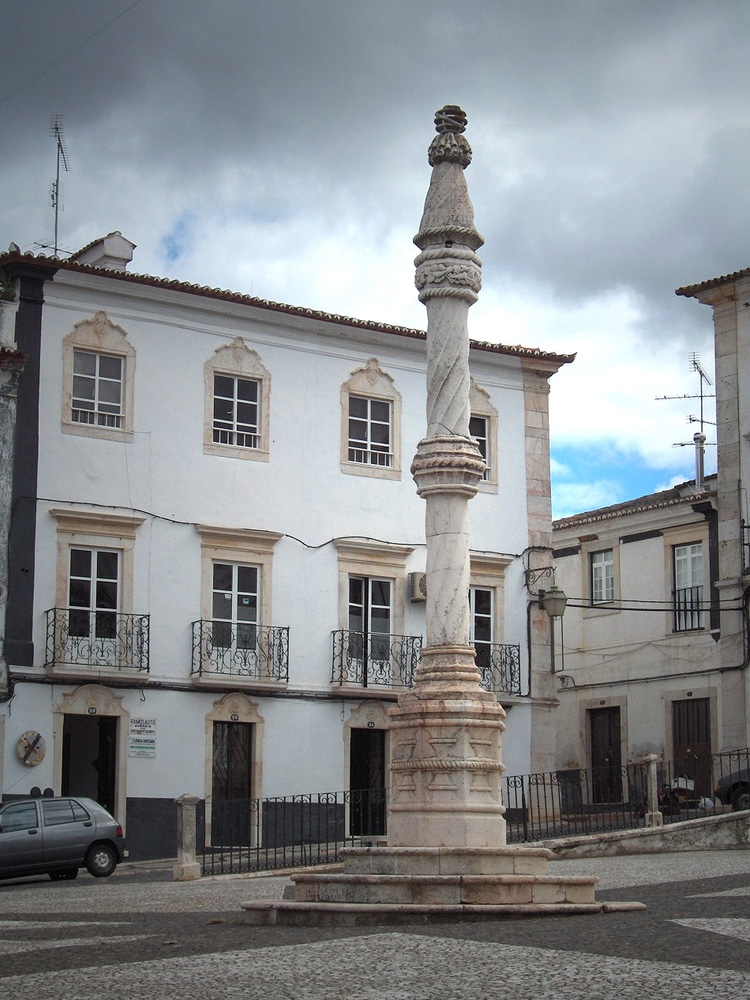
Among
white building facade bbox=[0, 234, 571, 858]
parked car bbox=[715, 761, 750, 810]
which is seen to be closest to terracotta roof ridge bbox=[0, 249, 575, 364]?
white building facade bbox=[0, 234, 571, 858]

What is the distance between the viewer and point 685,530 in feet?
105

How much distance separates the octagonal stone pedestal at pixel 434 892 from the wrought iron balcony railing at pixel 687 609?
762 inches

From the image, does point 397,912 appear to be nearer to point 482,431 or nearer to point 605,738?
point 482,431

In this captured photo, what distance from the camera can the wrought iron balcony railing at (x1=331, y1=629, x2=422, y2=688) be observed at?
25625 mm

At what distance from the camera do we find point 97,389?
80.0 ft

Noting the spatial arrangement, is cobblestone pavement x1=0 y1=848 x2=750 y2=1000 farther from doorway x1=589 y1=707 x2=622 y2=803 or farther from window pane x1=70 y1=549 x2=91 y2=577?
doorway x1=589 y1=707 x2=622 y2=803

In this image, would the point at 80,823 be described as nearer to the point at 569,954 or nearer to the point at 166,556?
the point at 166,556

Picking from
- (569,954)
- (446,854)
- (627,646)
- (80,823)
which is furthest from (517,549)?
(569,954)

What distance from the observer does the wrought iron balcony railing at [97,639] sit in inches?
906

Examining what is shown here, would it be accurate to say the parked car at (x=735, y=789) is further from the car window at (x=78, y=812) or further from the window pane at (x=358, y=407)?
the car window at (x=78, y=812)

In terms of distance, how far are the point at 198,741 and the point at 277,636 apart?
7.07 feet

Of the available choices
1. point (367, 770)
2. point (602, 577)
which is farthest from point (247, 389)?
point (602, 577)

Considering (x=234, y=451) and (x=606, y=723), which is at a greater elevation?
(x=234, y=451)

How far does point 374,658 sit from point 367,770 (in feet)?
6.22
